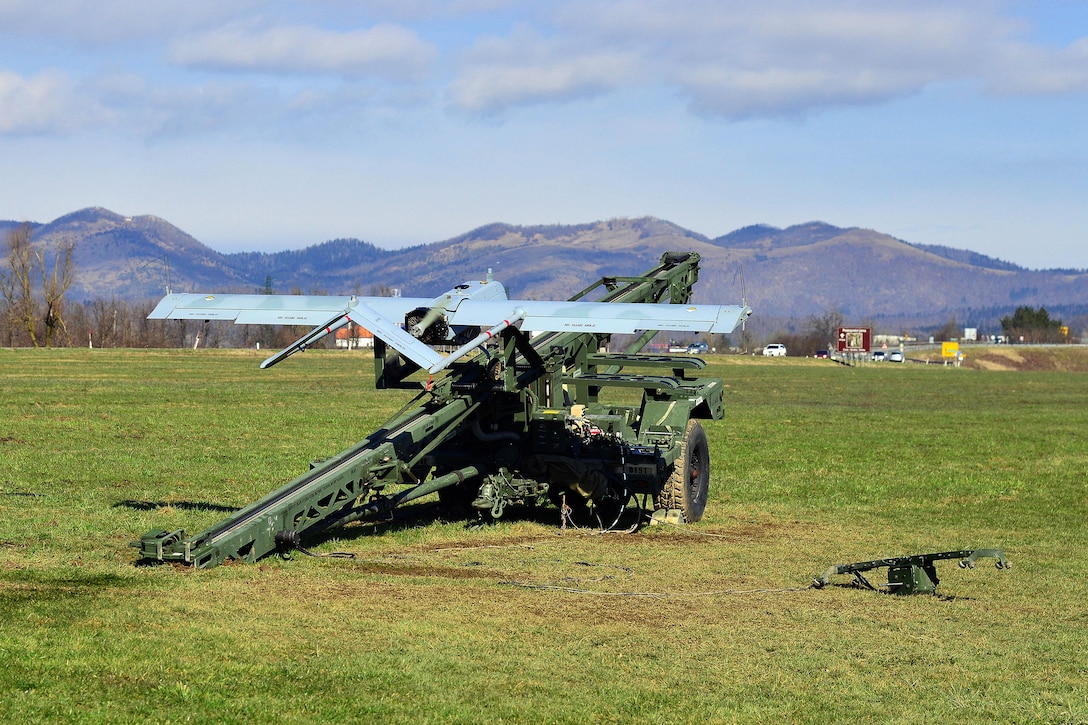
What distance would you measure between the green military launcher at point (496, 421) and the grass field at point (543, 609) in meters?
0.67

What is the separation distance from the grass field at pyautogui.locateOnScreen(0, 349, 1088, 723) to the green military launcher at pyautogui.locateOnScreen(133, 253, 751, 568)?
0.67m

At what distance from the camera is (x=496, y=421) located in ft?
64.6

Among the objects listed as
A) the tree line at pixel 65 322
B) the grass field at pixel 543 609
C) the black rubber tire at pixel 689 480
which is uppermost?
the tree line at pixel 65 322

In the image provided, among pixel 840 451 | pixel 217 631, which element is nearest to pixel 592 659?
pixel 217 631

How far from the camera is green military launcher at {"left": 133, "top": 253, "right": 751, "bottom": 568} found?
16.1 m

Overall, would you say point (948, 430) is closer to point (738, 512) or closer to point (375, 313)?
point (738, 512)

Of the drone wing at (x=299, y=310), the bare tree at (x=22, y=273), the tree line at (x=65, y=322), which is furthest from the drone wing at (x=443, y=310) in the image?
the bare tree at (x=22, y=273)

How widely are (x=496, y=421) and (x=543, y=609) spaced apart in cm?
620

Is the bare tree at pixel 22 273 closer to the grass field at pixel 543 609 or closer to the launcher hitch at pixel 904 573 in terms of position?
the grass field at pixel 543 609

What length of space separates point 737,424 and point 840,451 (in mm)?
8569

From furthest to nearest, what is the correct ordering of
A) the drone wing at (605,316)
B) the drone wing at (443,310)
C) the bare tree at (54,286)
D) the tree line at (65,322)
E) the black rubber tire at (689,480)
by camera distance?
1. the tree line at (65,322)
2. the bare tree at (54,286)
3. the black rubber tire at (689,480)
4. the drone wing at (605,316)
5. the drone wing at (443,310)

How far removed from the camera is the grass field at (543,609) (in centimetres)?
1020

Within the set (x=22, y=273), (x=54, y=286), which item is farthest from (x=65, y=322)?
(x=54, y=286)

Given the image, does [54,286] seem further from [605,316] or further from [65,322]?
[605,316]
